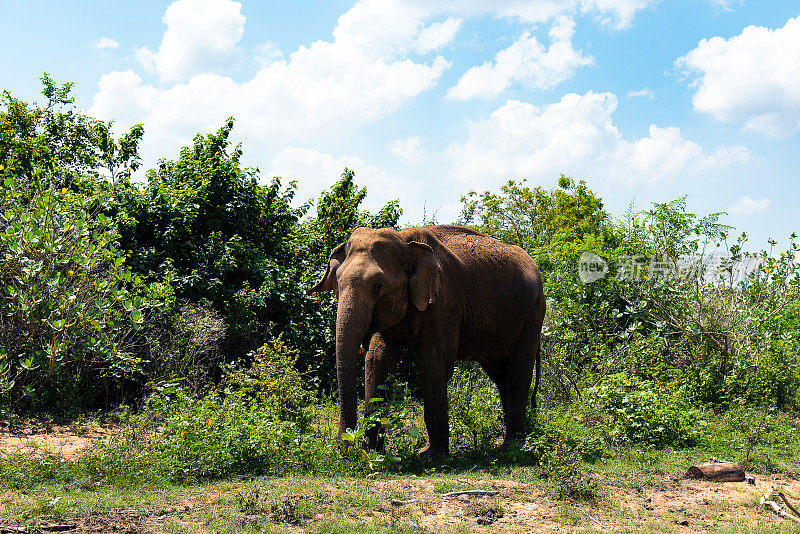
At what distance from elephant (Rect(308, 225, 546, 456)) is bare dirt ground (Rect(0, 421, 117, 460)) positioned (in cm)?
350

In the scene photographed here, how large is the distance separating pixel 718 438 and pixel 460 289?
156 inches

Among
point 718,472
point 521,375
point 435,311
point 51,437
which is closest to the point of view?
point 718,472

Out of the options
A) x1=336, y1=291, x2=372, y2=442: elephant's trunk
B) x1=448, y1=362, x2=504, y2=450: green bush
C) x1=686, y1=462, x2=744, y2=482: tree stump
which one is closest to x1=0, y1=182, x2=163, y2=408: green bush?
x1=336, y1=291, x2=372, y2=442: elephant's trunk

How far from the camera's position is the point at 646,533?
243 inches

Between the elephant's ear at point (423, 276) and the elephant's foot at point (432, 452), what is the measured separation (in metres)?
1.65

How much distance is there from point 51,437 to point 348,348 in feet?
15.9

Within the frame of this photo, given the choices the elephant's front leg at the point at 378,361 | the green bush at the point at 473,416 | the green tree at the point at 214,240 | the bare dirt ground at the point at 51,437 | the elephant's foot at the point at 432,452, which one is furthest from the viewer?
the green tree at the point at 214,240

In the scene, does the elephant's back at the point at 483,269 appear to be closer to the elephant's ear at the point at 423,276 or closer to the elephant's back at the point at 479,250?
the elephant's back at the point at 479,250

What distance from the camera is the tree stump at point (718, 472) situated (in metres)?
7.84

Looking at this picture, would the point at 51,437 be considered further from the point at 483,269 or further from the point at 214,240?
the point at 483,269

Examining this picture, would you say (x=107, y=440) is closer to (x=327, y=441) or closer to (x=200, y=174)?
(x=327, y=441)

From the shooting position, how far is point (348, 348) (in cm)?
759

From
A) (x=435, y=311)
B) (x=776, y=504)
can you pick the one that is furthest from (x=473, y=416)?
(x=776, y=504)

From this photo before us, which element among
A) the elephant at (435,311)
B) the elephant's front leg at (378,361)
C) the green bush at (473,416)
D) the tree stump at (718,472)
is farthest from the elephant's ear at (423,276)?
the tree stump at (718,472)
